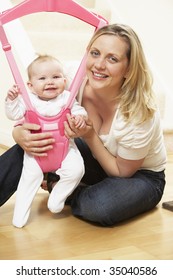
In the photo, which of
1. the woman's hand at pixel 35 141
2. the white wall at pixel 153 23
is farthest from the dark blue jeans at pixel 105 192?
the white wall at pixel 153 23

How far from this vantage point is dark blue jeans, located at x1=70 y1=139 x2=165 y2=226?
5.73 feet

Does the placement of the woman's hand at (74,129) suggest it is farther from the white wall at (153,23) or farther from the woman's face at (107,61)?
the white wall at (153,23)

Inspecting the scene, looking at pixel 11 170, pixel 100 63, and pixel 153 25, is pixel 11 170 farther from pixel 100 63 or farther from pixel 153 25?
pixel 153 25

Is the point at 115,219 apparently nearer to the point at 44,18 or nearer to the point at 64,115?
the point at 64,115

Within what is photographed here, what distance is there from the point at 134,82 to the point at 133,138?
180mm

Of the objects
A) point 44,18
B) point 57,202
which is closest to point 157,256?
point 57,202

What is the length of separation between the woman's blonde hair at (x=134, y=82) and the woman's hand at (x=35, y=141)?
0.25 metres

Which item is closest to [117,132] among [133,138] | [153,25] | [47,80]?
[133,138]

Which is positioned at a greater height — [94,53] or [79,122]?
[94,53]

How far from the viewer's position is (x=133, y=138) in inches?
66.9

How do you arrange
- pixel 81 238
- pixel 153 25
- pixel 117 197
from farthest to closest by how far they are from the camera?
1. pixel 153 25
2. pixel 117 197
3. pixel 81 238

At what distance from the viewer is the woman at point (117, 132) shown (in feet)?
5.60

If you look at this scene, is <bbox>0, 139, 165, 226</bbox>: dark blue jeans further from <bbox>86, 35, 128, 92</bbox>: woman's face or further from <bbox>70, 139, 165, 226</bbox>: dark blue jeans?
<bbox>86, 35, 128, 92</bbox>: woman's face

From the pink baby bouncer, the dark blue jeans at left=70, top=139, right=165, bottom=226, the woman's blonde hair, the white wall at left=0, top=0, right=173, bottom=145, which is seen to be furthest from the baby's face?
the white wall at left=0, top=0, right=173, bottom=145
